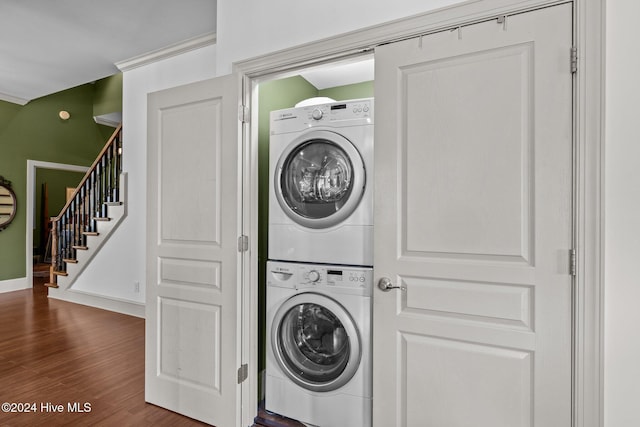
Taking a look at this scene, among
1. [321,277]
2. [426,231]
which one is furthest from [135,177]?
[426,231]

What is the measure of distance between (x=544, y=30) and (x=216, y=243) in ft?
6.11

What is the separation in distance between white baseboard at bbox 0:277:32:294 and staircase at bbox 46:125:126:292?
0.80 meters

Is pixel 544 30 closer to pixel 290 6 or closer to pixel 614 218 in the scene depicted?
pixel 614 218

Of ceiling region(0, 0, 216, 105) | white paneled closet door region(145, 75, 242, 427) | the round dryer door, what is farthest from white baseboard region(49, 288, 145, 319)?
the round dryer door

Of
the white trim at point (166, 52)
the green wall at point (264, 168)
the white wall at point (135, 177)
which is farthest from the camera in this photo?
the white wall at point (135, 177)

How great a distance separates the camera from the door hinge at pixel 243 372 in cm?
206

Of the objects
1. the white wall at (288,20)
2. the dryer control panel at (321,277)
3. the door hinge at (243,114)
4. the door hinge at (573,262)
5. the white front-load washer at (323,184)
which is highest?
the white wall at (288,20)

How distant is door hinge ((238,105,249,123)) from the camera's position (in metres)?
2.06

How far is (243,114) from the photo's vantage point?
81.9 inches

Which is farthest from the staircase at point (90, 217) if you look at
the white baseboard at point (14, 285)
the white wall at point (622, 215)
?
the white wall at point (622, 215)

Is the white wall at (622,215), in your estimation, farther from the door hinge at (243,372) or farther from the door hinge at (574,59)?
the door hinge at (243,372)

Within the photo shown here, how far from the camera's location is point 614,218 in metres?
1.33

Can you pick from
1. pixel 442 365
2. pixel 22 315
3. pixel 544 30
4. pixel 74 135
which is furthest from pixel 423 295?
pixel 74 135

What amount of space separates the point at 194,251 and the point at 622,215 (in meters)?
2.07
